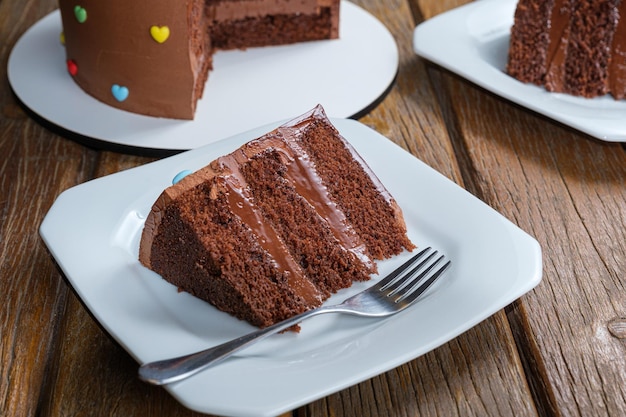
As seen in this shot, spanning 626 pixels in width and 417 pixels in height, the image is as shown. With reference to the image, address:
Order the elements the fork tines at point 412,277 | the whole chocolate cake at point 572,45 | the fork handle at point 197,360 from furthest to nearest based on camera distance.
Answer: the whole chocolate cake at point 572,45, the fork tines at point 412,277, the fork handle at point 197,360

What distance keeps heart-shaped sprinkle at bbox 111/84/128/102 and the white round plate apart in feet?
0.19

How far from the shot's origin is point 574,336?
185 cm

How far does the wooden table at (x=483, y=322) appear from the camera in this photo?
168 centimetres

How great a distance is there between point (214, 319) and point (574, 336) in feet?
2.69

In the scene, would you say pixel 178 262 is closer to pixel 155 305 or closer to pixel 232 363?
pixel 155 305

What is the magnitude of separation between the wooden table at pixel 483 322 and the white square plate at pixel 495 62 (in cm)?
9

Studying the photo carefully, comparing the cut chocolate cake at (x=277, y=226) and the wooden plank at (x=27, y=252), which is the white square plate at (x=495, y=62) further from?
the wooden plank at (x=27, y=252)

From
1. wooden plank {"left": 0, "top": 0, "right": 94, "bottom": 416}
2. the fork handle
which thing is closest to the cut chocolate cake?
the fork handle

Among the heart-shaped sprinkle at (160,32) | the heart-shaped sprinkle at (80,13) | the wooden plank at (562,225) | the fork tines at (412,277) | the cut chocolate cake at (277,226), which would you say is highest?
the heart-shaped sprinkle at (80,13)

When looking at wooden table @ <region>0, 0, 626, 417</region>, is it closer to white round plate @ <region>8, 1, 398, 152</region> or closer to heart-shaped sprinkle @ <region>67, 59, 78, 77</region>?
white round plate @ <region>8, 1, 398, 152</region>

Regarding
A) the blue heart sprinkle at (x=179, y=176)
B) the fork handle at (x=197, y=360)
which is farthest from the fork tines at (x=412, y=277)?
the blue heart sprinkle at (x=179, y=176)

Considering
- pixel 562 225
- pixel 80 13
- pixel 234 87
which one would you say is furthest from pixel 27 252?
pixel 562 225

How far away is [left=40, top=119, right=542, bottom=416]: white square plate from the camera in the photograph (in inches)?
59.6

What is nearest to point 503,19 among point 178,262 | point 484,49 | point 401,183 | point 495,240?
point 484,49
